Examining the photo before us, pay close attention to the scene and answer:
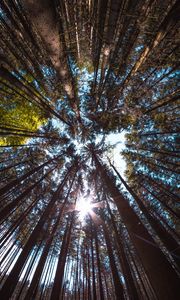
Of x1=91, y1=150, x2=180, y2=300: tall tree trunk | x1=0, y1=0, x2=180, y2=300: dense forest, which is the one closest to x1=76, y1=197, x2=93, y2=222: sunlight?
x1=0, y1=0, x2=180, y2=300: dense forest

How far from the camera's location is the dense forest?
379cm

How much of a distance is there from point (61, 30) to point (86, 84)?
8.11ft

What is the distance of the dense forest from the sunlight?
0.18 ft

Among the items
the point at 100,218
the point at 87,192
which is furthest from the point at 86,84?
the point at 100,218

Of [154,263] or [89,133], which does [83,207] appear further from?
[154,263]

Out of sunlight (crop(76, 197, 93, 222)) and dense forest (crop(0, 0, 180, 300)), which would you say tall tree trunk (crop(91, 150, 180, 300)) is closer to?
dense forest (crop(0, 0, 180, 300))

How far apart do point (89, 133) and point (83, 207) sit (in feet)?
13.4

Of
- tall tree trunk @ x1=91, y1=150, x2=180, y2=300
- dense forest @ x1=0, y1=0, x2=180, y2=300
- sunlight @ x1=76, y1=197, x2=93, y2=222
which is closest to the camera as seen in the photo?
tall tree trunk @ x1=91, y1=150, x2=180, y2=300

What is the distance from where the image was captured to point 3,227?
7652 millimetres

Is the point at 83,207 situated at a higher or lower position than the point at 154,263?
higher

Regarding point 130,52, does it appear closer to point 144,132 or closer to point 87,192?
point 144,132

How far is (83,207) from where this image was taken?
8.86 meters

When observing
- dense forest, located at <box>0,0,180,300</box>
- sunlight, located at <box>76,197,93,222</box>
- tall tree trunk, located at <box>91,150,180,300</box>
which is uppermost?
sunlight, located at <box>76,197,93,222</box>

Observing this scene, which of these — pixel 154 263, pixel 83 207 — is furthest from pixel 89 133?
pixel 154 263
